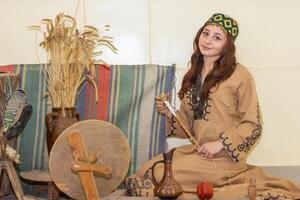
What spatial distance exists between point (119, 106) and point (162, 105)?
237 mm

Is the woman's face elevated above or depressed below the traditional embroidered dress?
above

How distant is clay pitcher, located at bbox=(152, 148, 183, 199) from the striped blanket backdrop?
0.43 metres

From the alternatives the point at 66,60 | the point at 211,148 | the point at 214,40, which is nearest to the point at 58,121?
the point at 66,60

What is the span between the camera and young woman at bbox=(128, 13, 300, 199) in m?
2.08

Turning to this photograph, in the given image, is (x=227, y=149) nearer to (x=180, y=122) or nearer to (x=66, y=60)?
(x=180, y=122)

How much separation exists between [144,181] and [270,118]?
2.61ft

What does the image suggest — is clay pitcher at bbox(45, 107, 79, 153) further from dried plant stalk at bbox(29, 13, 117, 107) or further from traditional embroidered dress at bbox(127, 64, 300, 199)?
traditional embroidered dress at bbox(127, 64, 300, 199)

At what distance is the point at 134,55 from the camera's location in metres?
2.57

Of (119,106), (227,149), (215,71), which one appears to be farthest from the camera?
(119,106)

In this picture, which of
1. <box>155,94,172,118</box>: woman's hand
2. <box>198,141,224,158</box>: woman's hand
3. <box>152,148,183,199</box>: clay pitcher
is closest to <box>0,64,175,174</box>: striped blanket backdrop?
<box>155,94,172,118</box>: woman's hand

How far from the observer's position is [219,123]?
2.19m

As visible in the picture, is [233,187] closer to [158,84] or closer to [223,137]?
[223,137]

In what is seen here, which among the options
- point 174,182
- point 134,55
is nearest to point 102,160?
point 174,182

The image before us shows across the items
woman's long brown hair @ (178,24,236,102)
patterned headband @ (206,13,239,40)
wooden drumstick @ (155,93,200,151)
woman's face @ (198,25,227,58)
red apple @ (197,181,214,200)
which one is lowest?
red apple @ (197,181,214,200)
